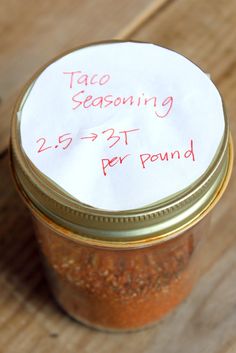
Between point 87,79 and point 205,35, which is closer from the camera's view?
point 87,79

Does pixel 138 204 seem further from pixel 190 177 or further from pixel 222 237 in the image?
pixel 222 237

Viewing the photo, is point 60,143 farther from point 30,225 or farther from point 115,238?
point 30,225

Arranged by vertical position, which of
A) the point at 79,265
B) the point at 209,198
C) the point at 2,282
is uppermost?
the point at 209,198

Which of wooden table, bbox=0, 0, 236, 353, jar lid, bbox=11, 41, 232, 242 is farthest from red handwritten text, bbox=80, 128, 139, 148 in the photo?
wooden table, bbox=0, 0, 236, 353

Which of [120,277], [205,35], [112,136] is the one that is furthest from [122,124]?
[205,35]

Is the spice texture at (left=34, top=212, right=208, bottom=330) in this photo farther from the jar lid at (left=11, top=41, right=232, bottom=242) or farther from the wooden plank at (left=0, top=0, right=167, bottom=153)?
the wooden plank at (left=0, top=0, right=167, bottom=153)

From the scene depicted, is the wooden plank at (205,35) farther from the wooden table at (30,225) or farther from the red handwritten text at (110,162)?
the red handwritten text at (110,162)

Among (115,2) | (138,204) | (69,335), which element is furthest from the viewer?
(115,2)

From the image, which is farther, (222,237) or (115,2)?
(115,2)

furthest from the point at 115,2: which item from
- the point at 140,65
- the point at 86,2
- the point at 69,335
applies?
the point at 69,335
